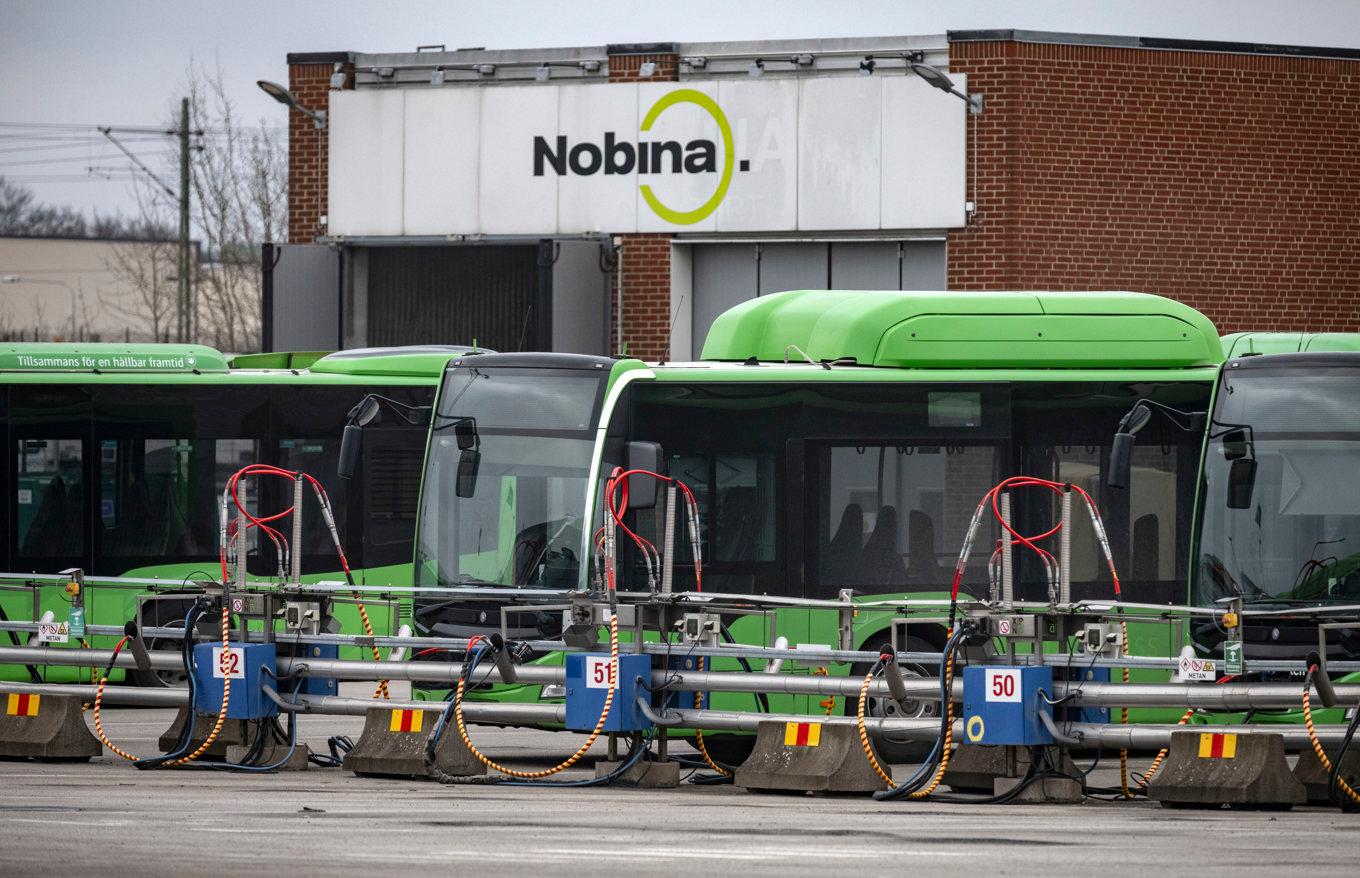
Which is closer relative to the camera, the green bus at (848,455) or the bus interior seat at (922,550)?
the green bus at (848,455)

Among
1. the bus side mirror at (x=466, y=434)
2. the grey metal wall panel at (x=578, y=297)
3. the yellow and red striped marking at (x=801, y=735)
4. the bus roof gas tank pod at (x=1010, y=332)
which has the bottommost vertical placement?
the yellow and red striped marking at (x=801, y=735)

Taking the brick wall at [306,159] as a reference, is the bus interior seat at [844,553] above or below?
below

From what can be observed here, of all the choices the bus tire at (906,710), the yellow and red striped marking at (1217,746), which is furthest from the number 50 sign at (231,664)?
the yellow and red striped marking at (1217,746)

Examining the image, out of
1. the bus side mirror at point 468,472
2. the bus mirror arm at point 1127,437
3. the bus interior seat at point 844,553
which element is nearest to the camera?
the bus mirror arm at point 1127,437

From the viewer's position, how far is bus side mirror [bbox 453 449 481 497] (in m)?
16.8

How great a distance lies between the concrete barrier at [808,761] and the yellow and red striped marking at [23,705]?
16.9 feet

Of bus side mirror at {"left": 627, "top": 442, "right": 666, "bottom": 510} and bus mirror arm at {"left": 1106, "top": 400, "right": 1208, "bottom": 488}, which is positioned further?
bus mirror arm at {"left": 1106, "top": 400, "right": 1208, "bottom": 488}

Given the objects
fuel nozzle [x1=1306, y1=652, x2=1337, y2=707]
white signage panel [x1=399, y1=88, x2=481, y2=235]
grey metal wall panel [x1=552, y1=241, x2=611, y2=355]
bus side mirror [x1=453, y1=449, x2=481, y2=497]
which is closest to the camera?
fuel nozzle [x1=1306, y1=652, x2=1337, y2=707]

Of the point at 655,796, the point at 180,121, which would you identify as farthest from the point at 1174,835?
the point at 180,121

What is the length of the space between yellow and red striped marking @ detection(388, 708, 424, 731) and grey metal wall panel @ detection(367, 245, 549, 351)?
1753cm

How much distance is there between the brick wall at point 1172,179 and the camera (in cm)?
2958

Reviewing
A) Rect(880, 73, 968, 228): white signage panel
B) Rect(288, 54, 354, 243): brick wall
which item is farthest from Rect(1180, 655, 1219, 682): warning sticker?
Rect(288, 54, 354, 243): brick wall

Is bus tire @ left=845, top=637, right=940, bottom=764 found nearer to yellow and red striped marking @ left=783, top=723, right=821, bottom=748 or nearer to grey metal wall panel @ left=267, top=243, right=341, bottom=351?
yellow and red striped marking @ left=783, top=723, right=821, bottom=748

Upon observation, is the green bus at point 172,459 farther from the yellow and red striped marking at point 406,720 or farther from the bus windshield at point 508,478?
the yellow and red striped marking at point 406,720
